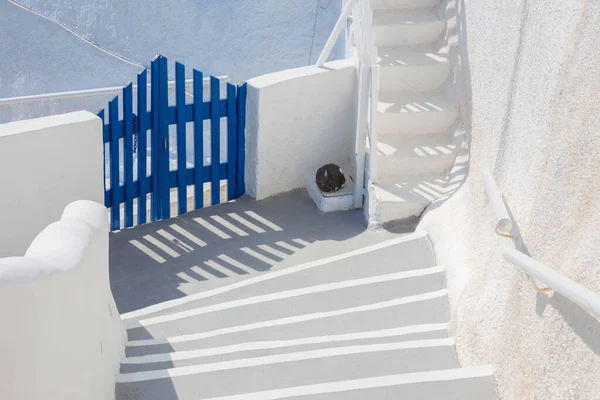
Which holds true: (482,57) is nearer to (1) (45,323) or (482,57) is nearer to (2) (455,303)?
(2) (455,303)

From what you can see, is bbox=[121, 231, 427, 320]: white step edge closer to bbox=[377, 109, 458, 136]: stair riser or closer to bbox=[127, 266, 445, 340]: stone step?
bbox=[127, 266, 445, 340]: stone step

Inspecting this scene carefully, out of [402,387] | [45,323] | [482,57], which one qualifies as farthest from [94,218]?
[482,57]

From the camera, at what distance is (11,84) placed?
16.2 metres

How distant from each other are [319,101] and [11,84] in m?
8.92

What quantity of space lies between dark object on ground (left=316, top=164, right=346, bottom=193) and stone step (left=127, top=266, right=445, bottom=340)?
1951 millimetres

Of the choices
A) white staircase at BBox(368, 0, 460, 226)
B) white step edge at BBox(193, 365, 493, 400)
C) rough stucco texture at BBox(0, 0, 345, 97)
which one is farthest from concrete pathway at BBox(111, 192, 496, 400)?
rough stucco texture at BBox(0, 0, 345, 97)

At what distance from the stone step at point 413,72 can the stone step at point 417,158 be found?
60cm

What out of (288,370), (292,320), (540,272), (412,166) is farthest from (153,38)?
(540,272)

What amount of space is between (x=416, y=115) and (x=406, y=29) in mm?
1031

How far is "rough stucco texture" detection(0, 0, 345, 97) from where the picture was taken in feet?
50.8

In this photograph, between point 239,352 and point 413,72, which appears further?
point 413,72

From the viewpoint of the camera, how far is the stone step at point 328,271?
703 centimetres

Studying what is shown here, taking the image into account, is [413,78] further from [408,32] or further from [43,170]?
[43,170]

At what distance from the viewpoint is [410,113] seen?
8.42 m
